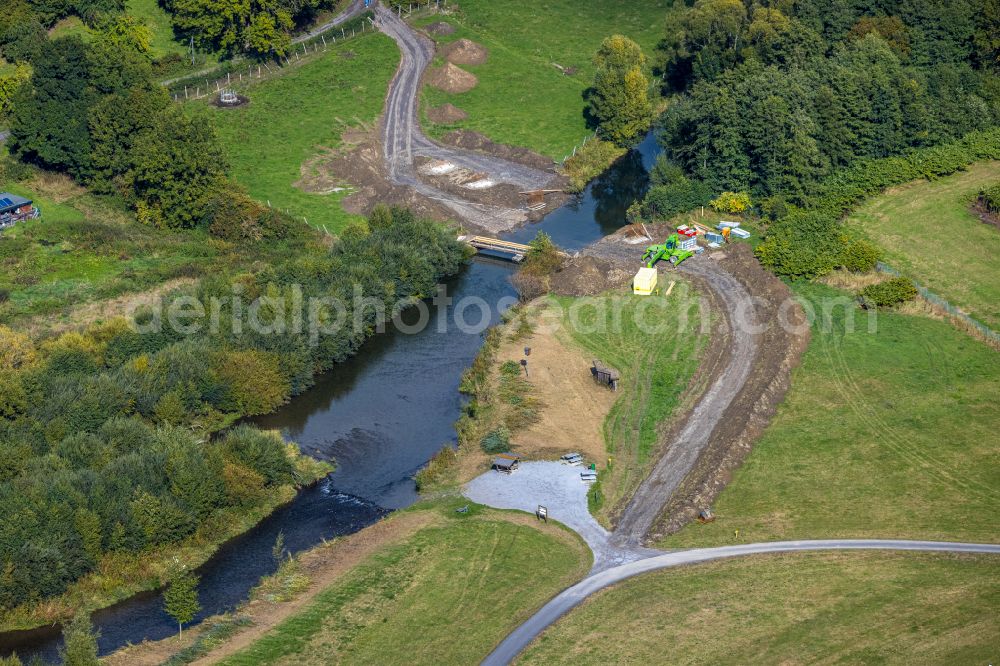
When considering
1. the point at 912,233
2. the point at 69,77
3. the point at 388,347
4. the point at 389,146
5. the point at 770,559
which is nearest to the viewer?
the point at 770,559

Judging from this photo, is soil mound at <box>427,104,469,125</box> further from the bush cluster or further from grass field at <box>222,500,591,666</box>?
grass field at <box>222,500,591,666</box>

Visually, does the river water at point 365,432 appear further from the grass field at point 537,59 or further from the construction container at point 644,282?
the grass field at point 537,59

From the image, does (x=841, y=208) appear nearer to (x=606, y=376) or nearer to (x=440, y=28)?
(x=606, y=376)

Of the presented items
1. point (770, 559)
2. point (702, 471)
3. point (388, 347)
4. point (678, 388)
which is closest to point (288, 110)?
point (388, 347)

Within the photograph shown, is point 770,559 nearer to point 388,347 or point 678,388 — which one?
point 678,388

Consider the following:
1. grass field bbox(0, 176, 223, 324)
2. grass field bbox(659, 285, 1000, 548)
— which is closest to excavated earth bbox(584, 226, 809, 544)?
grass field bbox(659, 285, 1000, 548)

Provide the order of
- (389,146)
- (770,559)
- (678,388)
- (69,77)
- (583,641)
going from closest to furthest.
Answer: (583,641) < (770,559) < (678,388) < (69,77) < (389,146)
